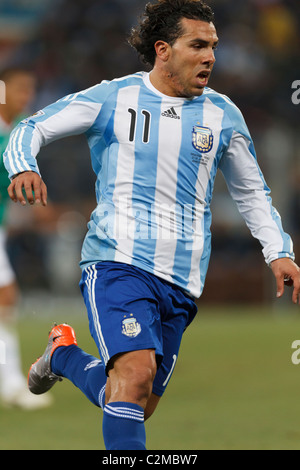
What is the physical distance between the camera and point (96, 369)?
4.27 m

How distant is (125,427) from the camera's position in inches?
139

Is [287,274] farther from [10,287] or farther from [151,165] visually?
[10,287]

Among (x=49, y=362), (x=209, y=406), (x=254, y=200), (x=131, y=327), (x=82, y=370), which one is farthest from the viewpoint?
(x=209, y=406)

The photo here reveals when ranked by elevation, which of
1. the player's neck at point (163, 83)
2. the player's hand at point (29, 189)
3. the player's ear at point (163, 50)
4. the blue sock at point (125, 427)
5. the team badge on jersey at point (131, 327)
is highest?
the player's ear at point (163, 50)

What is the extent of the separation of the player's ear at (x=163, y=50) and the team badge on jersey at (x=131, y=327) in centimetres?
128

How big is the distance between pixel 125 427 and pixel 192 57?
5.56ft

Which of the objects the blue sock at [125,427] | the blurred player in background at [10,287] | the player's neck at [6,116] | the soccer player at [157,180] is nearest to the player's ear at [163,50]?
the soccer player at [157,180]

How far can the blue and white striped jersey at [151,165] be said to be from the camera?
3.92m

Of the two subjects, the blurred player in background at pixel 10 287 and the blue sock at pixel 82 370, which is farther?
the blurred player in background at pixel 10 287

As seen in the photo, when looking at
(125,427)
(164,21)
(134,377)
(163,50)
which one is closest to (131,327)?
(134,377)

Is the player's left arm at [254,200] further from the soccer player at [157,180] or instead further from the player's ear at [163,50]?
the player's ear at [163,50]

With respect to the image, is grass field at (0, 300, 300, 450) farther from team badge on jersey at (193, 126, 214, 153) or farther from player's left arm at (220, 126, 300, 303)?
team badge on jersey at (193, 126, 214, 153)
